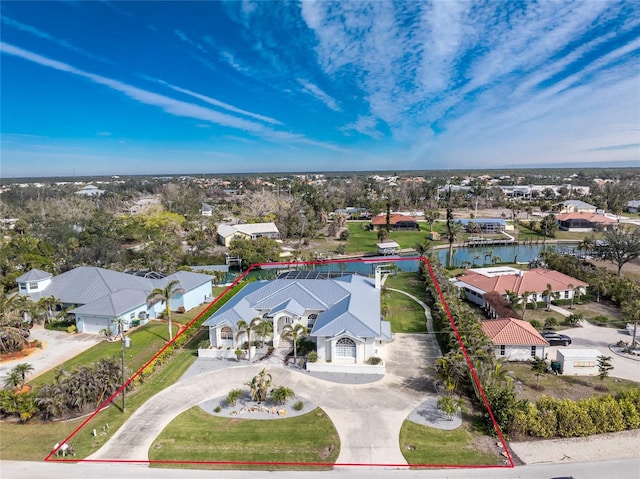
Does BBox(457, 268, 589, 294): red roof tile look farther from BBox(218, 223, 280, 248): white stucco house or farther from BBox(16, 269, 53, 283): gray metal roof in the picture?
BBox(218, 223, 280, 248): white stucco house

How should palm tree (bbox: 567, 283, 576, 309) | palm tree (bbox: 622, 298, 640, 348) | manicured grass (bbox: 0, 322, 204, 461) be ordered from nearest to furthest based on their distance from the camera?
manicured grass (bbox: 0, 322, 204, 461)
palm tree (bbox: 622, 298, 640, 348)
palm tree (bbox: 567, 283, 576, 309)

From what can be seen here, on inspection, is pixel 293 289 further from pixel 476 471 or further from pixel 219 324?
pixel 476 471

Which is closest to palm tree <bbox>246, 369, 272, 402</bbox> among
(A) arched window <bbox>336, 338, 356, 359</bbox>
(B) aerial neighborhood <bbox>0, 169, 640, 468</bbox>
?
(B) aerial neighborhood <bbox>0, 169, 640, 468</bbox>

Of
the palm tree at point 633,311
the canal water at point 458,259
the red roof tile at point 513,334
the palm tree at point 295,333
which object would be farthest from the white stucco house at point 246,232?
the palm tree at point 633,311

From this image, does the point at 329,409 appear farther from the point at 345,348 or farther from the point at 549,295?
the point at 549,295

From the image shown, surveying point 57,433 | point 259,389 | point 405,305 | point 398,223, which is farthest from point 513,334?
point 398,223

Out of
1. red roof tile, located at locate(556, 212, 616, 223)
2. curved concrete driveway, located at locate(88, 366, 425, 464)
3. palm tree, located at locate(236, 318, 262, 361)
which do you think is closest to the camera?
curved concrete driveway, located at locate(88, 366, 425, 464)
